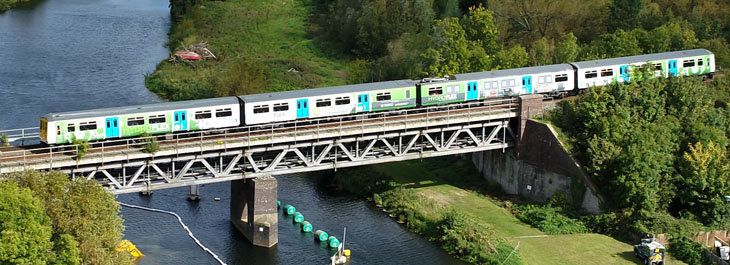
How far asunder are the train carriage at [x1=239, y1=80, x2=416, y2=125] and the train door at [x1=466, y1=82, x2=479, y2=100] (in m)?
4.67

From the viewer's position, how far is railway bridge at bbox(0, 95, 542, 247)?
204ft

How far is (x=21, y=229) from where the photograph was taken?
47.3 meters

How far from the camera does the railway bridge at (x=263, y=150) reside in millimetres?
62219

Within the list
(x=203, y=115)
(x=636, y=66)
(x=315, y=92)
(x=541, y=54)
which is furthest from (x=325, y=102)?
(x=541, y=54)

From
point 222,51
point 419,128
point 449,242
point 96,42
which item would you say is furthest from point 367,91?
point 96,42

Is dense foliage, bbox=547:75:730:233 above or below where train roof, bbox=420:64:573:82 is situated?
below

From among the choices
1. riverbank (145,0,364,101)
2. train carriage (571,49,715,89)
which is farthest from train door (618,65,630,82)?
riverbank (145,0,364,101)

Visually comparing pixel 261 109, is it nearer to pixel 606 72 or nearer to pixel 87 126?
pixel 87 126

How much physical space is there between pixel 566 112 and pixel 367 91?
50.6 ft

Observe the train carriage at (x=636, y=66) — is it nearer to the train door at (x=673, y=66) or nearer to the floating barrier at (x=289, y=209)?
the train door at (x=673, y=66)

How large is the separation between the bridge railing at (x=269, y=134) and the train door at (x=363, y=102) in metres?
0.70

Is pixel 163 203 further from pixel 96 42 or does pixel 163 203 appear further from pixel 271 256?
pixel 96 42

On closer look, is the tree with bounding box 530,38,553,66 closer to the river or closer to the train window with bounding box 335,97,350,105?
the river

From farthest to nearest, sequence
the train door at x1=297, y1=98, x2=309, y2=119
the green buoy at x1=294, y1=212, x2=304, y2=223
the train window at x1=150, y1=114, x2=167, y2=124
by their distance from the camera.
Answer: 1. the train door at x1=297, y1=98, x2=309, y2=119
2. the green buoy at x1=294, y1=212, x2=304, y2=223
3. the train window at x1=150, y1=114, x2=167, y2=124
